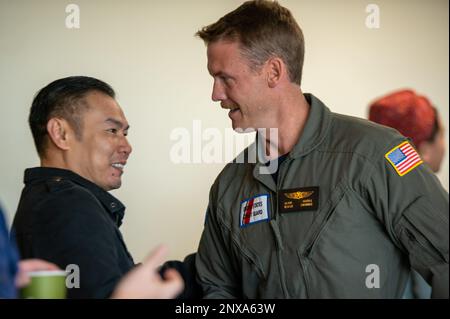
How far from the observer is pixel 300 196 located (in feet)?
5.19

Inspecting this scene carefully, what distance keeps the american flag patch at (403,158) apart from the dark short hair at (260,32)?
43 centimetres

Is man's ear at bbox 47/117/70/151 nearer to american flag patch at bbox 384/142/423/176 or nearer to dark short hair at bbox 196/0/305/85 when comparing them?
dark short hair at bbox 196/0/305/85

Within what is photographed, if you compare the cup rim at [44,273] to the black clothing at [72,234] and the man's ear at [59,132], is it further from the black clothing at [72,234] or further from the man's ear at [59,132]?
the man's ear at [59,132]

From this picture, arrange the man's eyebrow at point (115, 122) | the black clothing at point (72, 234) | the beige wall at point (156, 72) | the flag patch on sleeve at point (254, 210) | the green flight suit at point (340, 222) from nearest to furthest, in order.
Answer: the black clothing at point (72, 234), the green flight suit at point (340, 222), the flag patch on sleeve at point (254, 210), the man's eyebrow at point (115, 122), the beige wall at point (156, 72)

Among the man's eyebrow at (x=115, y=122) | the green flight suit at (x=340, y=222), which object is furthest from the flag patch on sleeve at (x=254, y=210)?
the man's eyebrow at (x=115, y=122)

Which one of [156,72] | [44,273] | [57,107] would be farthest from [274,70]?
[156,72]

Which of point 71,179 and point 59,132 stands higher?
point 59,132

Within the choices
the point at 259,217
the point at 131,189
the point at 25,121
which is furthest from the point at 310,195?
the point at 25,121

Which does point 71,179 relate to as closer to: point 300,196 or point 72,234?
point 72,234

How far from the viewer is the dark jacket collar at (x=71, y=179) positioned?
160 cm

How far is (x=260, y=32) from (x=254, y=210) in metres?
0.52

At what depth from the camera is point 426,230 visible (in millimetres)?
1391

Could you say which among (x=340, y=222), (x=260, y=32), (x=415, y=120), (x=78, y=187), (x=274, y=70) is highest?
(x=260, y=32)

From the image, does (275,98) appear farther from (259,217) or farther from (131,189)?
(131,189)
